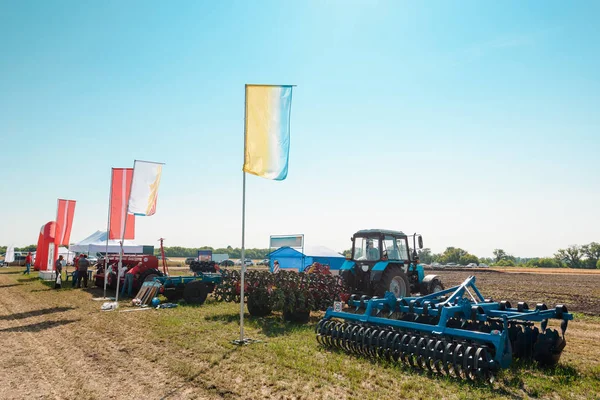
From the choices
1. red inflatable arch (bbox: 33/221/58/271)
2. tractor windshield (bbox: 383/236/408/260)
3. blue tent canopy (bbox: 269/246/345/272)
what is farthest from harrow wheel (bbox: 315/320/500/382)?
red inflatable arch (bbox: 33/221/58/271)

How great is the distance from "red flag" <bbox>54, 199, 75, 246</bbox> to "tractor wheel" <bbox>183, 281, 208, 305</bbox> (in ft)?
50.4

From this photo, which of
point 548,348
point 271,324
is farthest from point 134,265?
point 548,348

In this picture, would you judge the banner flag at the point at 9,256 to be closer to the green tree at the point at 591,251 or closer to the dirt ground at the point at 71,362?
the dirt ground at the point at 71,362

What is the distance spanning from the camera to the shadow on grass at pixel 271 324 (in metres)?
8.61

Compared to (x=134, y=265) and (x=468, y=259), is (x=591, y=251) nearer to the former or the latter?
(x=468, y=259)

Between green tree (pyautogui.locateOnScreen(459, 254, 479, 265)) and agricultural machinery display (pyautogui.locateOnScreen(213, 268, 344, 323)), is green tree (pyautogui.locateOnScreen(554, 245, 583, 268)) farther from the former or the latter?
agricultural machinery display (pyautogui.locateOnScreen(213, 268, 344, 323))

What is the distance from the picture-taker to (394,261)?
11484 mm

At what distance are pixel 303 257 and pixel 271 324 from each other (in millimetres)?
14668

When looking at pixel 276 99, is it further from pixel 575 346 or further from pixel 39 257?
pixel 39 257

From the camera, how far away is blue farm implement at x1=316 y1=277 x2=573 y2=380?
5.30 metres

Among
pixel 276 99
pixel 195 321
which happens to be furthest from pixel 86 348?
pixel 276 99

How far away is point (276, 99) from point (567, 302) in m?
13.2

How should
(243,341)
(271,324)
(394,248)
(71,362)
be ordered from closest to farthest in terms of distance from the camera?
(71,362)
(243,341)
(271,324)
(394,248)

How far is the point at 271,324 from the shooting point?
945 cm
